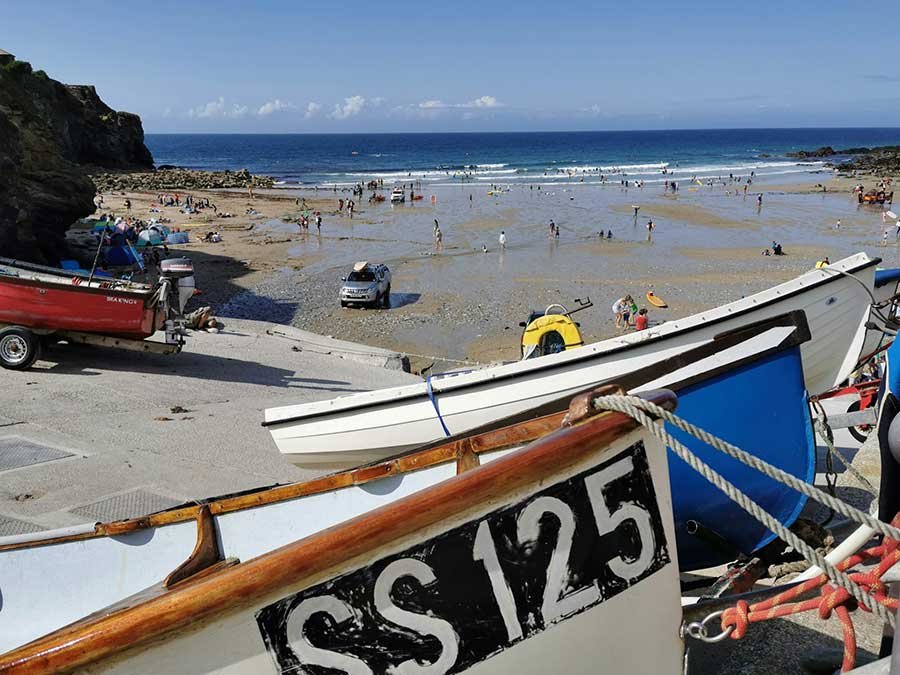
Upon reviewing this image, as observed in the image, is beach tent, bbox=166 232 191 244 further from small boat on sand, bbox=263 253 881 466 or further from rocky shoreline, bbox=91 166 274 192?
small boat on sand, bbox=263 253 881 466

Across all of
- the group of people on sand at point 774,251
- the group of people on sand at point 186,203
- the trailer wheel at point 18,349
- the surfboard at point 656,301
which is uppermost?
the group of people on sand at point 186,203

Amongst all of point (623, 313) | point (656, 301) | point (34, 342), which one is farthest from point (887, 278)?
point (656, 301)

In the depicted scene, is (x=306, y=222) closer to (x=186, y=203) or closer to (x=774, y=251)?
(x=186, y=203)

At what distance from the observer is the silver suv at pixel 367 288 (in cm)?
2411

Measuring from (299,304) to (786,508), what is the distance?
21396 mm

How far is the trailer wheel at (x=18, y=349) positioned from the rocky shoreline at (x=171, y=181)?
52.3 m

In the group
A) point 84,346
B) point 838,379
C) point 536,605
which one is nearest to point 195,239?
point 84,346

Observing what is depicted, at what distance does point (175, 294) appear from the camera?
1215 cm

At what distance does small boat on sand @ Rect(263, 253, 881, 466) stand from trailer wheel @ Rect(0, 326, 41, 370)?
6.36 m

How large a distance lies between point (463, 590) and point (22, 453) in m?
7.48

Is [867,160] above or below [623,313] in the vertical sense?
above

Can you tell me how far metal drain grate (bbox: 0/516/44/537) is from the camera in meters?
6.45

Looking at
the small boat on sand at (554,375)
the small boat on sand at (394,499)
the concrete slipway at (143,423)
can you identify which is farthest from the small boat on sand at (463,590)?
the concrete slipway at (143,423)

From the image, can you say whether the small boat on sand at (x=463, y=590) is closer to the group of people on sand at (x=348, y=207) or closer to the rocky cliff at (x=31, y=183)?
the rocky cliff at (x=31, y=183)
